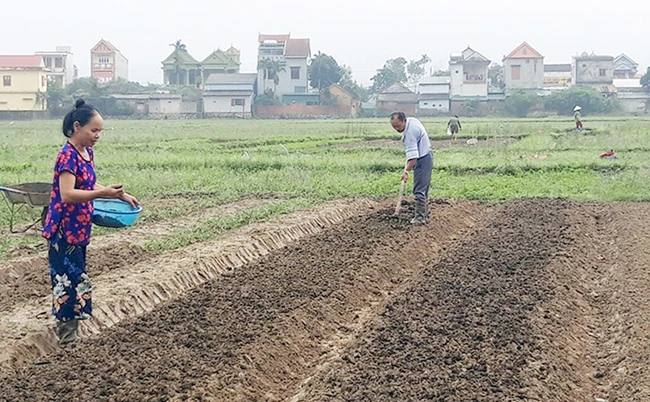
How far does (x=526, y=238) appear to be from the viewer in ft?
38.1

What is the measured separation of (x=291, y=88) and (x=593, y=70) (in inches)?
1323

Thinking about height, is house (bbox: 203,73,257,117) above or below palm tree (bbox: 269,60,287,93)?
below

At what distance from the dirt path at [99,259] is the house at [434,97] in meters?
64.7

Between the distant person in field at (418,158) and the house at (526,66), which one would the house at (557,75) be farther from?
the distant person in field at (418,158)

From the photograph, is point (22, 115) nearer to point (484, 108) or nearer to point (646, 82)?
point (484, 108)

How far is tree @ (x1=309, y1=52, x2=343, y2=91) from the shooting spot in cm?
8106

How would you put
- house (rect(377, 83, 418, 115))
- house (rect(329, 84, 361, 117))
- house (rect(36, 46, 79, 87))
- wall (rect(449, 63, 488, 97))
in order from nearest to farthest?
house (rect(329, 84, 361, 117))
house (rect(377, 83, 418, 115))
wall (rect(449, 63, 488, 97))
house (rect(36, 46, 79, 87))

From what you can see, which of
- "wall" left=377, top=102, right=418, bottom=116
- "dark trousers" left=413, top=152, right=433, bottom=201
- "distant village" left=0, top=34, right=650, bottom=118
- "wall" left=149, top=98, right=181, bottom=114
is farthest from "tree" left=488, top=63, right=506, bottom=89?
"dark trousers" left=413, top=152, right=433, bottom=201

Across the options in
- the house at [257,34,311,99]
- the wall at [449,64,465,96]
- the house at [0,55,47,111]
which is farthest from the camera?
the wall at [449,64,465,96]

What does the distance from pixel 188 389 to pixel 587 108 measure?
232 ft

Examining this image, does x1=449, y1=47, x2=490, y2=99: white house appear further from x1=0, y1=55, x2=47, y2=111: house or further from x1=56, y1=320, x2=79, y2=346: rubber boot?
x1=56, y1=320, x2=79, y2=346: rubber boot

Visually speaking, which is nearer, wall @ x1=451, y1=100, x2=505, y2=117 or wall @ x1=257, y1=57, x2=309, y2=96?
wall @ x1=451, y1=100, x2=505, y2=117

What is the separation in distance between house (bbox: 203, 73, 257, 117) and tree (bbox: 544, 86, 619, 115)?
26.9 m

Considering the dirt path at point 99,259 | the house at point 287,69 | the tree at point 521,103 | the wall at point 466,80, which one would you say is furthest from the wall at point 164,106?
the dirt path at point 99,259
